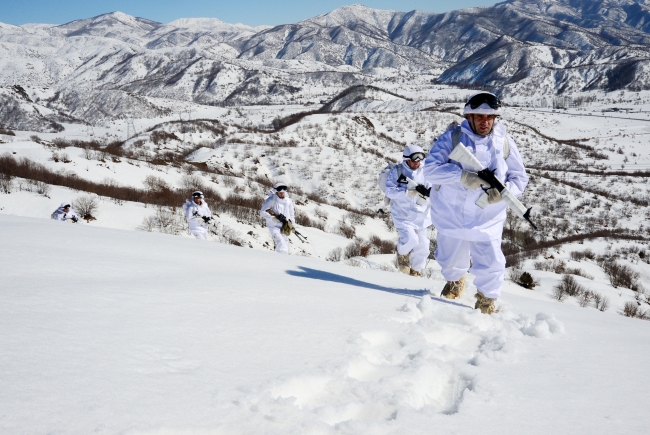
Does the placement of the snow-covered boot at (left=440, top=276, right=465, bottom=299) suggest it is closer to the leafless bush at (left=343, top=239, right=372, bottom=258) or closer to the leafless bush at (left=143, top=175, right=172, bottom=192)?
the leafless bush at (left=343, top=239, right=372, bottom=258)

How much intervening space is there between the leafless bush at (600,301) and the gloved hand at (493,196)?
9.11 m

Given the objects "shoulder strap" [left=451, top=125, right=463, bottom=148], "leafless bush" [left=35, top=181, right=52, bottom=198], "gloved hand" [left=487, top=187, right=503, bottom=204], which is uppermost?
"shoulder strap" [left=451, top=125, right=463, bottom=148]

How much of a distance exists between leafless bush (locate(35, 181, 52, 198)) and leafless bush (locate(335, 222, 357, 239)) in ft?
42.4

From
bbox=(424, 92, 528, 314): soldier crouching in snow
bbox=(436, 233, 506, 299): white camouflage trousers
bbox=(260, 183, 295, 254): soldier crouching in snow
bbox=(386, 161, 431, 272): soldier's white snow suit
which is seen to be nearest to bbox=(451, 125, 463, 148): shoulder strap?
bbox=(424, 92, 528, 314): soldier crouching in snow

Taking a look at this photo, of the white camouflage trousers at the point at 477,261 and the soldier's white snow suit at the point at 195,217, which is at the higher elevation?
the white camouflage trousers at the point at 477,261

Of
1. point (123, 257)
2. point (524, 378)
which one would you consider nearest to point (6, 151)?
point (123, 257)

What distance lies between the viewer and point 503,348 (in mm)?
2133

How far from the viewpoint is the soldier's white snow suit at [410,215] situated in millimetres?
7023

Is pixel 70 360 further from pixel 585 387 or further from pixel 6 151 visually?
pixel 6 151

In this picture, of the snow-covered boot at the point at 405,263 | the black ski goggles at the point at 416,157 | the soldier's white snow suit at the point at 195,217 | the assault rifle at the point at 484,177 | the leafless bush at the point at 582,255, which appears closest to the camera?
the assault rifle at the point at 484,177

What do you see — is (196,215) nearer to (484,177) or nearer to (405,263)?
(405,263)

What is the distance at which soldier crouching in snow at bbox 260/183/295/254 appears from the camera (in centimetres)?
986

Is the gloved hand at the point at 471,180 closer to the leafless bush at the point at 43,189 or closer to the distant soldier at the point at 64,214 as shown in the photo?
the distant soldier at the point at 64,214

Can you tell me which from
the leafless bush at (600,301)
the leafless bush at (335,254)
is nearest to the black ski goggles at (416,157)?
the leafless bush at (600,301)
